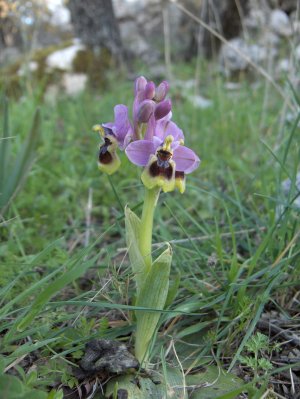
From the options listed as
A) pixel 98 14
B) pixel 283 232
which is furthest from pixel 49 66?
pixel 283 232

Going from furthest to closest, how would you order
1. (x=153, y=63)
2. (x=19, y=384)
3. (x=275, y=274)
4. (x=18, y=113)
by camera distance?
(x=153, y=63) < (x=18, y=113) < (x=275, y=274) < (x=19, y=384)

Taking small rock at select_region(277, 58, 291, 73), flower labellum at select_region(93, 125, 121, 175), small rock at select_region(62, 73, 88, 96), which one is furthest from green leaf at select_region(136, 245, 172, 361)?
small rock at select_region(62, 73, 88, 96)

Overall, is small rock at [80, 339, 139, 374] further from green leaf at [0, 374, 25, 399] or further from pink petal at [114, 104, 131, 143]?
pink petal at [114, 104, 131, 143]

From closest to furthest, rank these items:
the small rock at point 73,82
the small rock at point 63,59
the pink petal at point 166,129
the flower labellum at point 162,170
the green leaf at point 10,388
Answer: the green leaf at point 10,388 < the flower labellum at point 162,170 < the pink petal at point 166,129 < the small rock at point 73,82 < the small rock at point 63,59

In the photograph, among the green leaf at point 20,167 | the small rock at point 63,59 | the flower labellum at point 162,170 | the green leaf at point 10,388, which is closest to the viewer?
the green leaf at point 10,388

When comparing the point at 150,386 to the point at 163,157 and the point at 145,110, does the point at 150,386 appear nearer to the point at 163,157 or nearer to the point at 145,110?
the point at 163,157

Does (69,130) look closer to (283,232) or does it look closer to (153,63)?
(283,232)

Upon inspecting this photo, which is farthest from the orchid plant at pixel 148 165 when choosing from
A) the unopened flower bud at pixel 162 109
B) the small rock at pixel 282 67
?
the small rock at pixel 282 67

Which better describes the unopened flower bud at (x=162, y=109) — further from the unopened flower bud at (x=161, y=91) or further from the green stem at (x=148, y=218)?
the green stem at (x=148, y=218)
